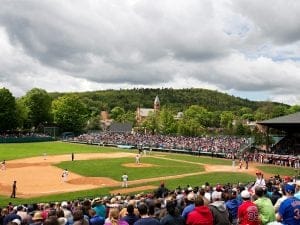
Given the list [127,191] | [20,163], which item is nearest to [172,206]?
[127,191]

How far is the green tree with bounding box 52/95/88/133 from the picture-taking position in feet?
336

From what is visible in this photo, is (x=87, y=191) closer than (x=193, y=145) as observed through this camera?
Yes

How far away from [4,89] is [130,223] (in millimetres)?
89652

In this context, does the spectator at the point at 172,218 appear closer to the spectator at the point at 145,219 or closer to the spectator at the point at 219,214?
the spectator at the point at 145,219

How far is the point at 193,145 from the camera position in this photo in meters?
63.2

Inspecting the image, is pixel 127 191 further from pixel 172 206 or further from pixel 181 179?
pixel 172 206

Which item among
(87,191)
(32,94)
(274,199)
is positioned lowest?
(87,191)

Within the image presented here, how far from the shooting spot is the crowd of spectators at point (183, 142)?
197ft

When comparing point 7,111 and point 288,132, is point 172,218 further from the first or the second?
point 7,111

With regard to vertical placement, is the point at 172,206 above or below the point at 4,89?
below

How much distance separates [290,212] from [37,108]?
3833 inches

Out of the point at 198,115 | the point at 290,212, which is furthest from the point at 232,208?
the point at 198,115

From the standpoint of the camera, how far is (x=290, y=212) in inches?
324

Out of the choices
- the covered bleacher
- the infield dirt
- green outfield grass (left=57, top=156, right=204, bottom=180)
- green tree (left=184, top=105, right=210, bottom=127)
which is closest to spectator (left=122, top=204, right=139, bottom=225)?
the infield dirt
